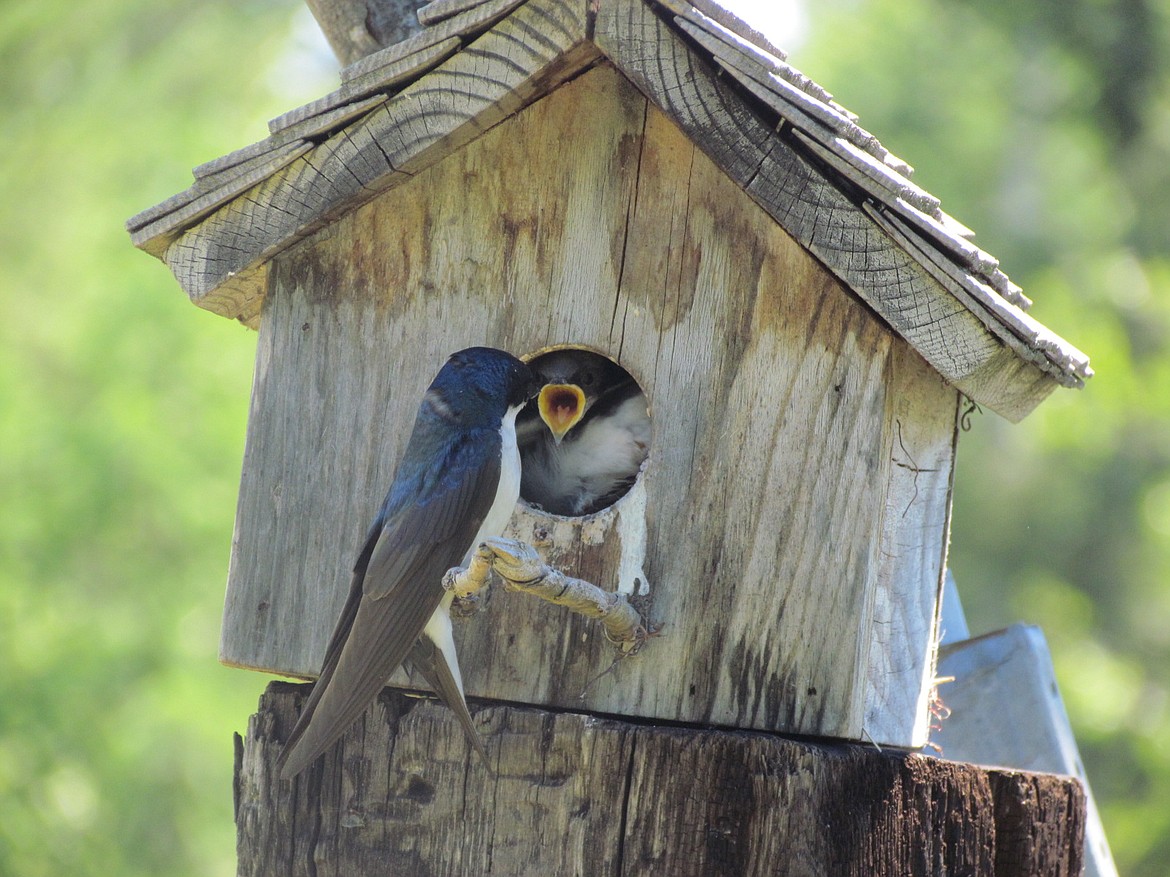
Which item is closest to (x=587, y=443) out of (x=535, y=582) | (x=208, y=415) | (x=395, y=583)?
(x=395, y=583)

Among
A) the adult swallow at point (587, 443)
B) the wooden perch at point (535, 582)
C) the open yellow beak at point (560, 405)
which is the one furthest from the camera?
the adult swallow at point (587, 443)

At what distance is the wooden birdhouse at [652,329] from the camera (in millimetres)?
2496

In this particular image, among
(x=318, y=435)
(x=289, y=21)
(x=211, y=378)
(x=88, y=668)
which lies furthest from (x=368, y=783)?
(x=289, y=21)

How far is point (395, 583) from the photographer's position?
2.55 metres

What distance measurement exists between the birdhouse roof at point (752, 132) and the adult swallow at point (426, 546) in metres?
0.47

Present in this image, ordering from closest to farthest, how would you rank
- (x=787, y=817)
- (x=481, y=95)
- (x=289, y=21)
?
(x=787, y=817) → (x=481, y=95) → (x=289, y=21)

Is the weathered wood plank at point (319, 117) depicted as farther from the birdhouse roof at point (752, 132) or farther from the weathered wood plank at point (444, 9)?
the weathered wood plank at point (444, 9)

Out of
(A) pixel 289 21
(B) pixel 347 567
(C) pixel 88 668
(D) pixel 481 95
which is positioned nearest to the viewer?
(D) pixel 481 95

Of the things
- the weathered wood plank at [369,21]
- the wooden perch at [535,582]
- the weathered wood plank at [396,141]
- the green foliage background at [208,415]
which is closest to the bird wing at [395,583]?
the wooden perch at [535,582]

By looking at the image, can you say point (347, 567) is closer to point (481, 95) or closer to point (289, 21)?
point (481, 95)

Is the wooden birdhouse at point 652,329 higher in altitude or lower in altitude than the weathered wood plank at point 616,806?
higher

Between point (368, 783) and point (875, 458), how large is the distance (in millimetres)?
1129

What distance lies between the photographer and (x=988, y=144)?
807 cm

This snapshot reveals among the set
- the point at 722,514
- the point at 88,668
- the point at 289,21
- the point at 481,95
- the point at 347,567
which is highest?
the point at 289,21
